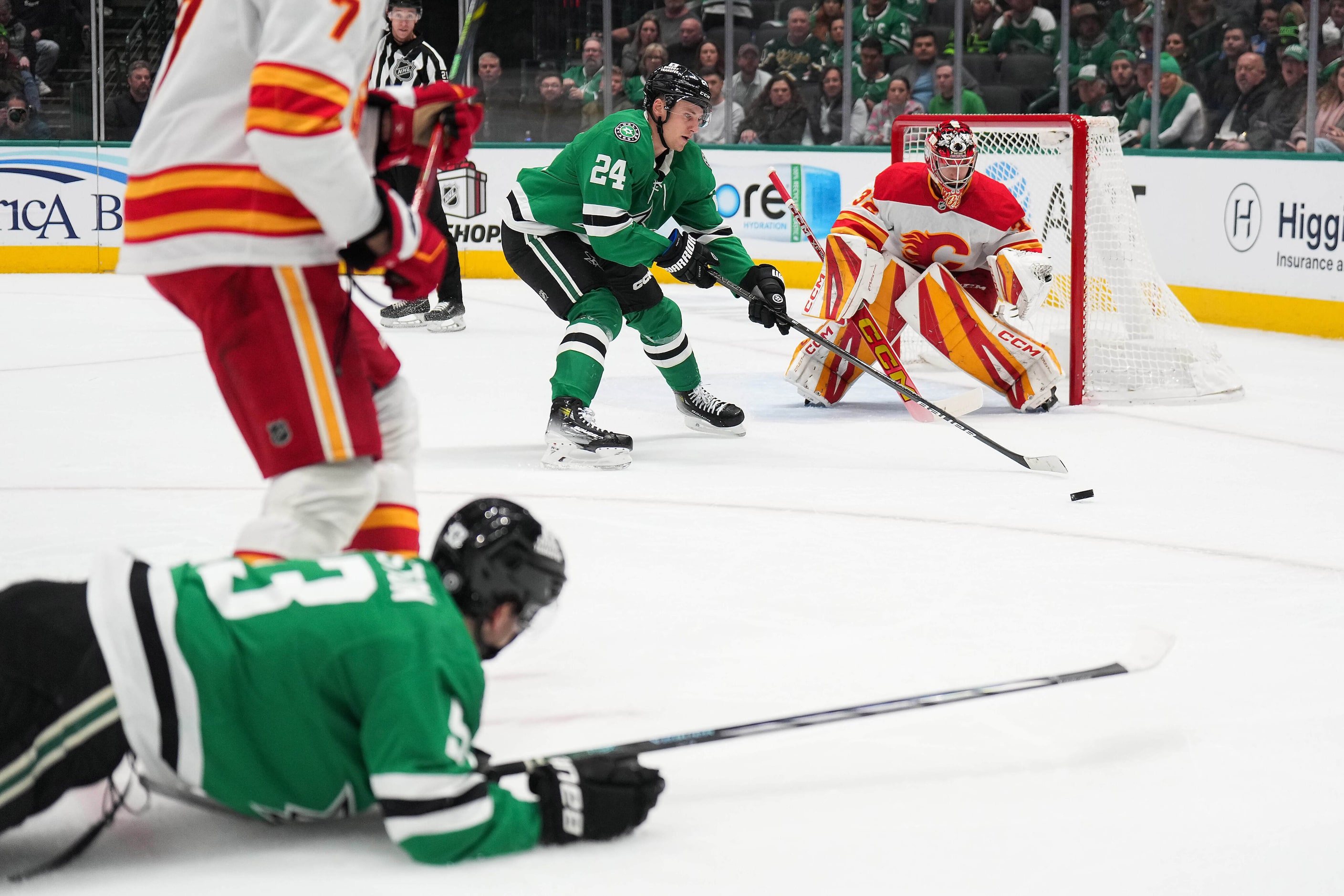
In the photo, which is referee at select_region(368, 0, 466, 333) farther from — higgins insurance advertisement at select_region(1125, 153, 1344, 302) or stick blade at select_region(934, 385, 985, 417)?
higgins insurance advertisement at select_region(1125, 153, 1344, 302)

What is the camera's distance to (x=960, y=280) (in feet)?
17.2

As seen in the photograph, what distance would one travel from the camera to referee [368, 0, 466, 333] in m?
6.81

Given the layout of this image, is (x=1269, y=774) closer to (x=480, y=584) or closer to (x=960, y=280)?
(x=480, y=584)

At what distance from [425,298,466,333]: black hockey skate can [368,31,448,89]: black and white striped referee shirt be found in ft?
3.09

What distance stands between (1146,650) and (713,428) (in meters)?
2.37

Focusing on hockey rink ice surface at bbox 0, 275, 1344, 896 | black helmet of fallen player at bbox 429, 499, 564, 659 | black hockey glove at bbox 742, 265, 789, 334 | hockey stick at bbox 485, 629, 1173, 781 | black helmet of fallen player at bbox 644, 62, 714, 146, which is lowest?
hockey rink ice surface at bbox 0, 275, 1344, 896

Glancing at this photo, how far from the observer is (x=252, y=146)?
1758 mm

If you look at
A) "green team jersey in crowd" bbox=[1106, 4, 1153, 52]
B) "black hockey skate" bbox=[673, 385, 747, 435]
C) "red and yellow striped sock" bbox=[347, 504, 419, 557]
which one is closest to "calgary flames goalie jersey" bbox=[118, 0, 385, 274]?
"red and yellow striped sock" bbox=[347, 504, 419, 557]

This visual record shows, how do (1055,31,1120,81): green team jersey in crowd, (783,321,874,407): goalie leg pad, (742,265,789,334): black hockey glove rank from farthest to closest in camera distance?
(1055,31,1120,81): green team jersey in crowd, (783,321,874,407): goalie leg pad, (742,265,789,334): black hockey glove

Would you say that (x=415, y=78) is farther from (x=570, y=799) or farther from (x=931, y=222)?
(x=570, y=799)

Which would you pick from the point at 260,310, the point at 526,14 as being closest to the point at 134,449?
the point at 260,310

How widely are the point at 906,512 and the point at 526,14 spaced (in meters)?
6.78

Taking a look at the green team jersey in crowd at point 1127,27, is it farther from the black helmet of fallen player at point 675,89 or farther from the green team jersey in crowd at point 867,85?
the black helmet of fallen player at point 675,89

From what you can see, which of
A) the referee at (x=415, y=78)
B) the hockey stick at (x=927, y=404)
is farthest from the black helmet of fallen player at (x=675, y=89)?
the referee at (x=415, y=78)
